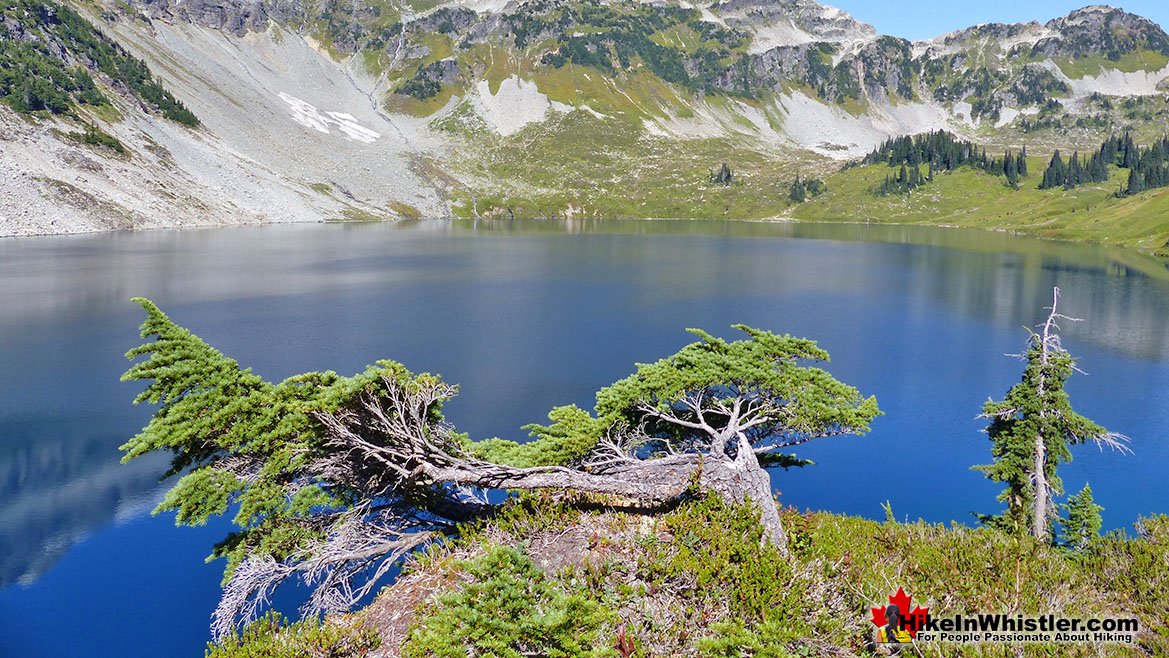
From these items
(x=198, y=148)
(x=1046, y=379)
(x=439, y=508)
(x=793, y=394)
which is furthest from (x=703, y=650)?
(x=198, y=148)

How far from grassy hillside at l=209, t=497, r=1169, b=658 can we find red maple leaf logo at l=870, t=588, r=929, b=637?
1.07 feet

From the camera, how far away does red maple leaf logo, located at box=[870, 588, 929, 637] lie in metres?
10.9

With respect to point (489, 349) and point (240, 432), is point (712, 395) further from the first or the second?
point (489, 349)

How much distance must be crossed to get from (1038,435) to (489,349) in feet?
112

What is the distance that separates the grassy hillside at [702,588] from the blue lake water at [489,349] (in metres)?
10.3

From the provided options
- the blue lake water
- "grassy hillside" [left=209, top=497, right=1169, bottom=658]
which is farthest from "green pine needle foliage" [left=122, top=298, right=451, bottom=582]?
the blue lake water

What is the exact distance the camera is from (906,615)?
11.0 m

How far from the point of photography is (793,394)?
19703 mm

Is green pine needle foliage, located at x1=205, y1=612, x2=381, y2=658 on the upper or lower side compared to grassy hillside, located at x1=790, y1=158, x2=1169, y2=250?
lower

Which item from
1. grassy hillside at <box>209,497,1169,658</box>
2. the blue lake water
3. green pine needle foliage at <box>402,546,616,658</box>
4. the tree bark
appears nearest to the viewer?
green pine needle foliage at <box>402,546,616,658</box>

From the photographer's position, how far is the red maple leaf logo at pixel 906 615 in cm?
1086

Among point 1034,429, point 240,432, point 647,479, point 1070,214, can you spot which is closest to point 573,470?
point 647,479

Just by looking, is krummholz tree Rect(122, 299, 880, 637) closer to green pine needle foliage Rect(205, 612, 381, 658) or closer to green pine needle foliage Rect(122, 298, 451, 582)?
green pine needle foliage Rect(122, 298, 451, 582)

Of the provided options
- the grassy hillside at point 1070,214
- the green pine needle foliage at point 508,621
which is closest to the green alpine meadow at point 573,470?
the green pine needle foliage at point 508,621
